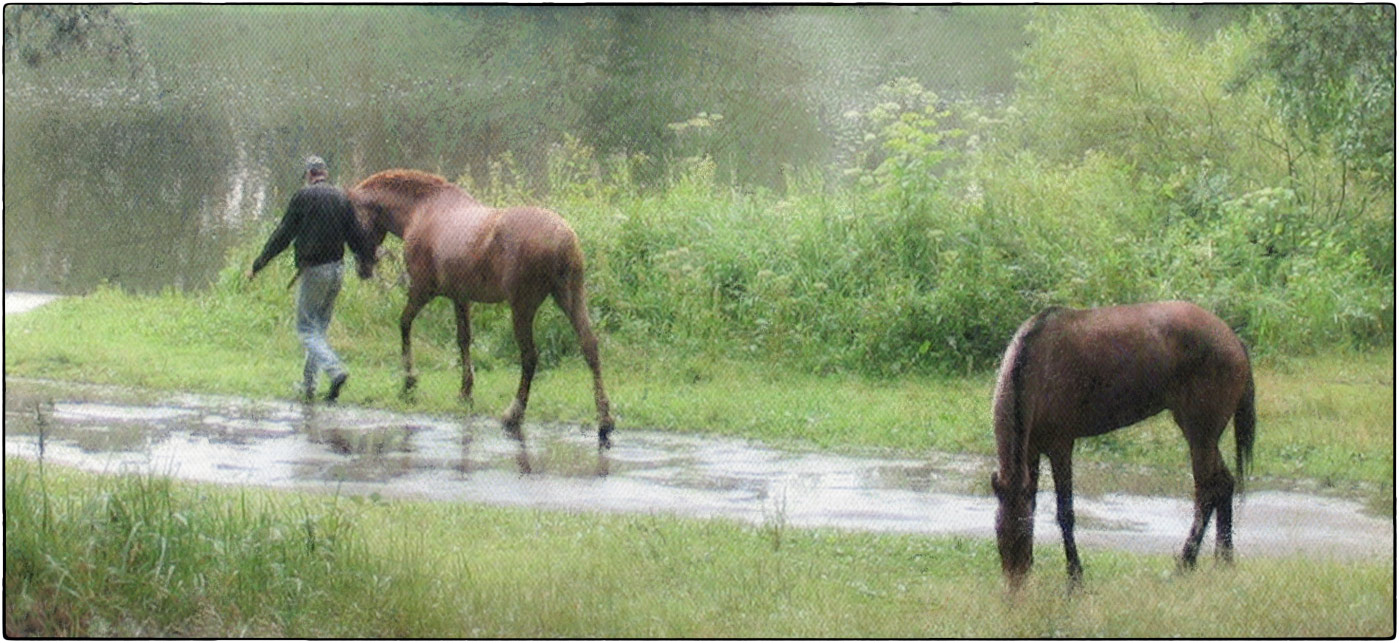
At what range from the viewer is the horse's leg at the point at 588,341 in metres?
7.13

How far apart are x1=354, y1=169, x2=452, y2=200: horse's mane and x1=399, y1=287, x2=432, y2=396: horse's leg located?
50 cm

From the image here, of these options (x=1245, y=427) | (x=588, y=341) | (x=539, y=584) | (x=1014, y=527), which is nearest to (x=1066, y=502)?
(x=1014, y=527)

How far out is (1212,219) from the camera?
6.72m

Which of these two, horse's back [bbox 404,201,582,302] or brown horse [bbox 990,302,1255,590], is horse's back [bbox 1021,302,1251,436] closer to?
brown horse [bbox 990,302,1255,590]

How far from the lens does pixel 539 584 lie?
5.74m

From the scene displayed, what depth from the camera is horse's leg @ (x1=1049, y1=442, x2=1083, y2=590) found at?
567 cm

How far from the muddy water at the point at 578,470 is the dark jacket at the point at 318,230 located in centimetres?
70

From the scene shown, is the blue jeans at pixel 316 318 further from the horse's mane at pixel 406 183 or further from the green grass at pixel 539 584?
the green grass at pixel 539 584

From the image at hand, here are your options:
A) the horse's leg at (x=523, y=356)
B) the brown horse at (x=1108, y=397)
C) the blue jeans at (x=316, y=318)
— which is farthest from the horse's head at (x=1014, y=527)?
the blue jeans at (x=316, y=318)

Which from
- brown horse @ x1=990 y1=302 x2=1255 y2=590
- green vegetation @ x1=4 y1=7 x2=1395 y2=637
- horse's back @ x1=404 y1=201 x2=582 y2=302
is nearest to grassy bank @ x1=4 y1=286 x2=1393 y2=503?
green vegetation @ x1=4 y1=7 x2=1395 y2=637

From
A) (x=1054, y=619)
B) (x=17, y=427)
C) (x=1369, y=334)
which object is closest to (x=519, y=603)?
(x=1054, y=619)

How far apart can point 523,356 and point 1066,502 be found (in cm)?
292

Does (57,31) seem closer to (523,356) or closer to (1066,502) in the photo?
(523,356)

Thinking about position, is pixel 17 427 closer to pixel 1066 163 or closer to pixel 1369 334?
pixel 1066 163
